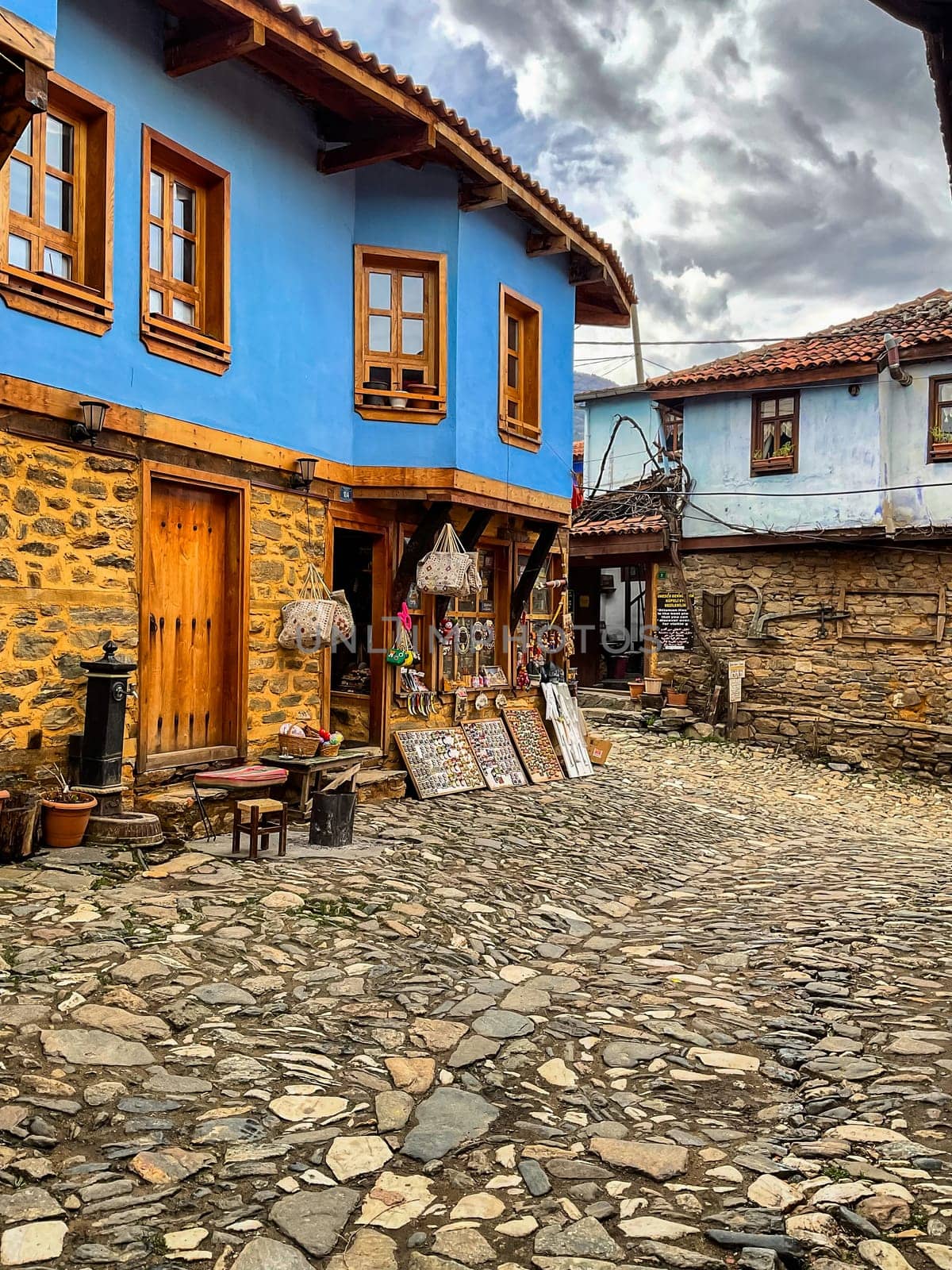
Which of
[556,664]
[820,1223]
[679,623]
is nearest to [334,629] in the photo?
[556,664]

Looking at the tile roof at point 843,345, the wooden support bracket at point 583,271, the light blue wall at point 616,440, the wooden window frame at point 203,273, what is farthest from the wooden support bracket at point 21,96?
the light blue wall at point 616,440

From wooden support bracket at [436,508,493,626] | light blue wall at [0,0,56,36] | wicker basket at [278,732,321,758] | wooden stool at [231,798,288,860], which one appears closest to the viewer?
light blue wall at [0,0,56,36]

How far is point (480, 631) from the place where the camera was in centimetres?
1175

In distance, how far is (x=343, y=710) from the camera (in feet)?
34.5

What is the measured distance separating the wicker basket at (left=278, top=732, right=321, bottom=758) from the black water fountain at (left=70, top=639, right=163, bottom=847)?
6.13 feet

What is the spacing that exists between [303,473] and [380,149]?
305 cm

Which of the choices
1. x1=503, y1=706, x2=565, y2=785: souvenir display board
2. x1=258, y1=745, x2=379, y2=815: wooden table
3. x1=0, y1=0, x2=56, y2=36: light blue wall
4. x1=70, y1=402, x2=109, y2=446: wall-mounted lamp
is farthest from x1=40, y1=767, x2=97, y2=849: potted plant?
x1=503, y1=706, x2=565, y2=785: souvenir display board

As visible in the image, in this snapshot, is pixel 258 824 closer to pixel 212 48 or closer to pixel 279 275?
pixel 279 275

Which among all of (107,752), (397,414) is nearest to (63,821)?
(107,752)

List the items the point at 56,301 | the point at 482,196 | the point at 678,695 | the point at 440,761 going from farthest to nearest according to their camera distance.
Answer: the point at 678,695 < the point at 440,761 < the point at 482,196 < the point at 56,301

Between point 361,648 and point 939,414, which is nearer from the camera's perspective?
point 361,648

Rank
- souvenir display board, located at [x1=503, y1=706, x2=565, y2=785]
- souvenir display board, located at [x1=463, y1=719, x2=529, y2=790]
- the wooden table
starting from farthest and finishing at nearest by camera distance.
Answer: souvenir display board, located at [x1=503, y1=706, x2=565, y2=785]
souvenir display board, located at [x1=463, y1=719, x2=529, y2=790]
the wooden table

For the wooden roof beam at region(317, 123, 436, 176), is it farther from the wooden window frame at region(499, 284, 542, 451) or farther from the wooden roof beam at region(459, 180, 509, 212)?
the wooden window frame at region(499, 284, 542, 451)

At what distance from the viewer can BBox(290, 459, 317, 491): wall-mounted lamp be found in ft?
29.0
